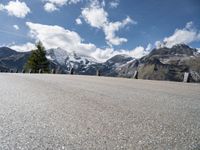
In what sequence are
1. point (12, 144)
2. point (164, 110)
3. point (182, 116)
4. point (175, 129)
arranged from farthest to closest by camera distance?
point (164, 110)
point (182, 116)
point (175, 129)
point (12, 144)

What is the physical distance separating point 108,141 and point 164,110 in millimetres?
2233

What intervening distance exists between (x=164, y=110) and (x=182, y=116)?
50cm

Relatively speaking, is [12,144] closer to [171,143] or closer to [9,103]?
[171,143]

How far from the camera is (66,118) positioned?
3.65 metres

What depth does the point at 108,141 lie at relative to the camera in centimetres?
267

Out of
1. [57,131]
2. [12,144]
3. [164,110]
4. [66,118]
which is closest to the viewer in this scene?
[12,144]

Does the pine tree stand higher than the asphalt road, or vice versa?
the pine tree

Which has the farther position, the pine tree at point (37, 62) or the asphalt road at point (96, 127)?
the pine tree at point (37, 62)

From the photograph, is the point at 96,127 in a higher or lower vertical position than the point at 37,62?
lower

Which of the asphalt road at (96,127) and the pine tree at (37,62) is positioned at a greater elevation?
the pine tree at (37,62)

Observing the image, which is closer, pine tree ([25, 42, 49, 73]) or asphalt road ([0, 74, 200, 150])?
asphalt road ([0, 74, 200, 150])

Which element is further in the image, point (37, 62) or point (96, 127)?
point (37, 62)

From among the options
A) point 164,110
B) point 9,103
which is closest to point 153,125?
point 164,110

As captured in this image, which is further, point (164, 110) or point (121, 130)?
point (164, 110)
